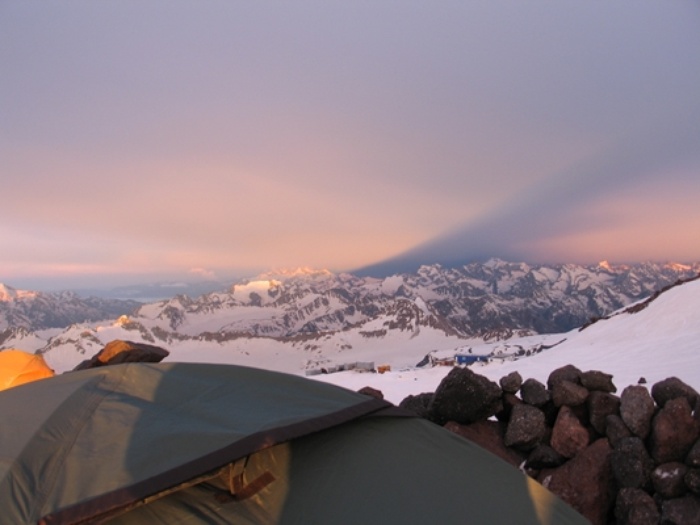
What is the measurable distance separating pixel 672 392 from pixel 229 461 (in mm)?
5171

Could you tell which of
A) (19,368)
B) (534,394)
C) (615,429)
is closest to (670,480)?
(615,429)

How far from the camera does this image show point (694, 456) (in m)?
4.55

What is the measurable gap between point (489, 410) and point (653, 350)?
14557mm

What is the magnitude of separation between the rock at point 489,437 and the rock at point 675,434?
1550mm

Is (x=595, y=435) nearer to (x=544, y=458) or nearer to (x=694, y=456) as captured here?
(x=544, y=458)

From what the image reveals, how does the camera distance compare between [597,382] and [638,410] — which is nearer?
[638,410]

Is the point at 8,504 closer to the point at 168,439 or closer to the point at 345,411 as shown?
the point at 168,439

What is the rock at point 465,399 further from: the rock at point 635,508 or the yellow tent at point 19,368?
the yellow tent at point 19,368

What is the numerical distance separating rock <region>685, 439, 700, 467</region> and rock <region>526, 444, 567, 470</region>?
1.30 m

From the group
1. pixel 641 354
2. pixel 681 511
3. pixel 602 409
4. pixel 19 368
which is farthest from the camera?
pixel 641 354

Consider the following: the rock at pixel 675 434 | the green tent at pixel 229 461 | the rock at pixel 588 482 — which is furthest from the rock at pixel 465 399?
the green tent at pixel 229 461

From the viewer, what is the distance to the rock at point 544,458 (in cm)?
A: 540

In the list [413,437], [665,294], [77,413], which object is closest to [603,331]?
[665,294]

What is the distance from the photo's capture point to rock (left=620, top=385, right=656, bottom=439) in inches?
200
